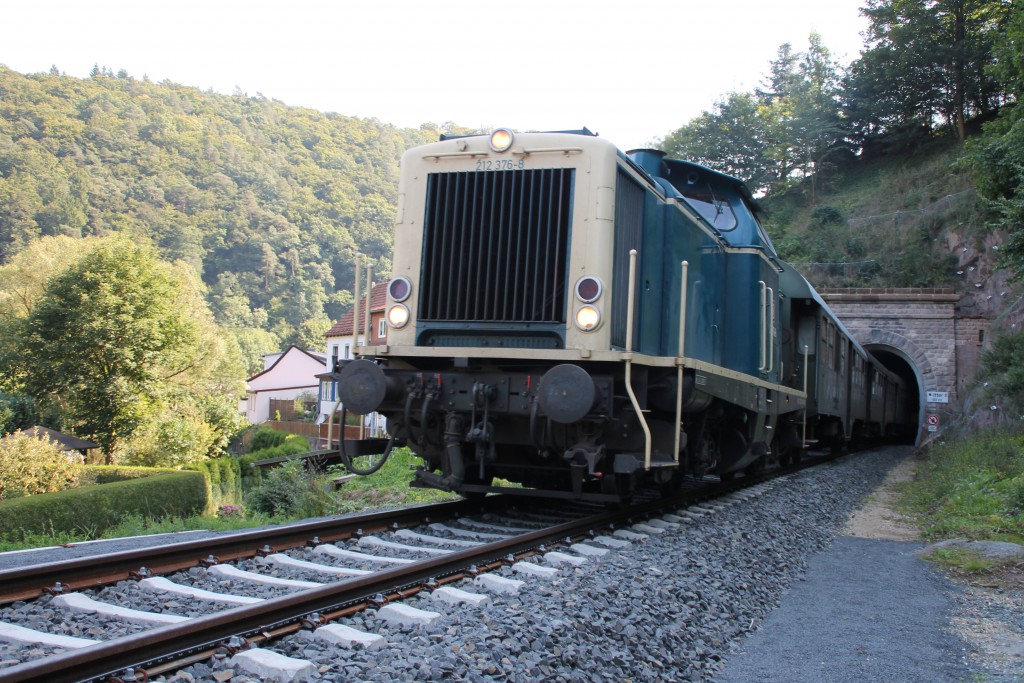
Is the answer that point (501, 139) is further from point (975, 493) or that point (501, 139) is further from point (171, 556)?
point (975, 493)

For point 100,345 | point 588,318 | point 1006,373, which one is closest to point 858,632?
point 588,318

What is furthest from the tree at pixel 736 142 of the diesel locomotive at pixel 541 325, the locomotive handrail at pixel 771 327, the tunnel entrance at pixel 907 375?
the diesel locomotive at pixel 541 325

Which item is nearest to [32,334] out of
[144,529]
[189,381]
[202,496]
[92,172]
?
[189,381]

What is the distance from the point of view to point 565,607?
3857 millimetres

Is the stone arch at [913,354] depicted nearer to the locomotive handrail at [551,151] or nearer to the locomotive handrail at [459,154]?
the locomotive handrail at [551,151]

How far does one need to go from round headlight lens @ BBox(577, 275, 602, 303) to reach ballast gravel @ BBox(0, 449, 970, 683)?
1903mm

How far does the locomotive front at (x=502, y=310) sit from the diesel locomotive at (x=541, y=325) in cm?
1

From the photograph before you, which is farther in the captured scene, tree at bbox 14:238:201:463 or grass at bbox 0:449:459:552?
tree at bbox 14:238:201:463

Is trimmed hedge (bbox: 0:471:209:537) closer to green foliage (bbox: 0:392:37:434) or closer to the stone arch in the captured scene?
green foliage (bbox: 0:392:37:434)

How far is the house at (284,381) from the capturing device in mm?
52250

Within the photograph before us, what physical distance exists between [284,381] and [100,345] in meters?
24.4

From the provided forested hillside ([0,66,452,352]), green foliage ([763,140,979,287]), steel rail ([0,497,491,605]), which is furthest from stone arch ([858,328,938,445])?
forested hillside ([0,66,452,352])

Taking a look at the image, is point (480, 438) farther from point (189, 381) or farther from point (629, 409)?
point (189, 381)

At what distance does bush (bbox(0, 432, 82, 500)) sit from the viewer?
54.8 feet
